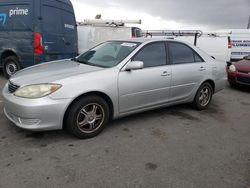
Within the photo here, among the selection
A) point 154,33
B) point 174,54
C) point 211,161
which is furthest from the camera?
point 154,33

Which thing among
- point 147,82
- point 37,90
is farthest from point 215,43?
point 37,90

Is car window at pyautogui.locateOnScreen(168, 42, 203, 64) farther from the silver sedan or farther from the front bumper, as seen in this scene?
the front bumper

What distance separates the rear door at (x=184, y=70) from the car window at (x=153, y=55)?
19 centimetres

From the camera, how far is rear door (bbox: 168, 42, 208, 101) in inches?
170

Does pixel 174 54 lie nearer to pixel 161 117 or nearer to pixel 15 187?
pixel 161 117

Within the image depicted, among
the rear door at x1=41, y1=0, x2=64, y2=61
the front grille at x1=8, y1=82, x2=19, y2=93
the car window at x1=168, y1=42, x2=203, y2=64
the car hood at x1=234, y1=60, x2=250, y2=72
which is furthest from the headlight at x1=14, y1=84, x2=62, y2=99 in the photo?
the car hood at x1=234, y1=60, x2=250, y2=72

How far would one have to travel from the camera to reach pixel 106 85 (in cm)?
339

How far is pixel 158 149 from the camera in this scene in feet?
10.5

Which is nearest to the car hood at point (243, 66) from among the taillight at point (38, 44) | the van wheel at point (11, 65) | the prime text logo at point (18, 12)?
the taillight at point (38, 44)

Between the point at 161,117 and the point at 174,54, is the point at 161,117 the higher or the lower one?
the lower one

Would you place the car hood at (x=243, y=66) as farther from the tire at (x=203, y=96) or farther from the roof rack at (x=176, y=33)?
the roof rack at (x=176, y=33)

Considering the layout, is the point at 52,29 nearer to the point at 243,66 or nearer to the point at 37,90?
the point at 37,90

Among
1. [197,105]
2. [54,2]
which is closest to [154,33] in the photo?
[54,2]

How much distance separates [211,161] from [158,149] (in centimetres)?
69
